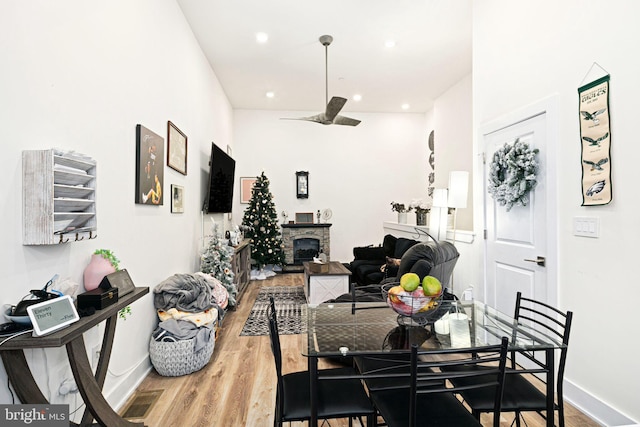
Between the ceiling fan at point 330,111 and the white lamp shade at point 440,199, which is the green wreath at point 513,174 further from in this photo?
the ceiling fan at point 330,111

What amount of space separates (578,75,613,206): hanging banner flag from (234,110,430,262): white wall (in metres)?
5.58

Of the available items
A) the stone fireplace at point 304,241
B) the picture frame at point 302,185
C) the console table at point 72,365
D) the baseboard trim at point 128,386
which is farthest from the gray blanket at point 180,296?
the picture frame at point 302,185

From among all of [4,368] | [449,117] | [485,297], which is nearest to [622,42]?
[485,297]

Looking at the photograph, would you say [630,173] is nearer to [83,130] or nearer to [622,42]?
[622,42]

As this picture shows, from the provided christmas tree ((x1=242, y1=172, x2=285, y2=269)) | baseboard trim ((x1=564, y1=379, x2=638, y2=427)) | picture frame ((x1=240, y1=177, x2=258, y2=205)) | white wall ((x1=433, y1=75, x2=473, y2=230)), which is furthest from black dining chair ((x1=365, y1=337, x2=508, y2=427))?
picture frame ((x1=240, y1=177, x2=258, y2=205))

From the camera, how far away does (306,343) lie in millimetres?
1604

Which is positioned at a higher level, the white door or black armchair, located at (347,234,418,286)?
the white door

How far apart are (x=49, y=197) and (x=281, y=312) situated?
344cm

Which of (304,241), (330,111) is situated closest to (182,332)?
(330,111)

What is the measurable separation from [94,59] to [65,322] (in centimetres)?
155

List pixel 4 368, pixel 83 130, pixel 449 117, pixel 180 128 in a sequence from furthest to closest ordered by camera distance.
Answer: pixel 449 117, pixel 180 128, pixel 83 130, pixel 4 368

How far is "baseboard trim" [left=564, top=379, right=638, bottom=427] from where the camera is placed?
2.04 metres

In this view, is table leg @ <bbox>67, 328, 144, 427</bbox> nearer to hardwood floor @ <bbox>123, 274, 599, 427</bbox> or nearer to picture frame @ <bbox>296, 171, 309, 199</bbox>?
hardwood floor @ <bbox>123, 274, 599, 427</bbox>

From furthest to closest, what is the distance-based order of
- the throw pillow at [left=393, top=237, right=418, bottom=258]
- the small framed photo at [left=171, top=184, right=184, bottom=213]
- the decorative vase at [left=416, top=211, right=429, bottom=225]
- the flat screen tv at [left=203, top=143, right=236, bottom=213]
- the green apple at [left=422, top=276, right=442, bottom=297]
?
1. the decorative vase at [left=416, top=211, right=429, bottom=225]
2. the throw pillow at [left=393, top=237, right=418, bottom=258]
3. the flat screen tv at [left=203, top=143, right=236, bottom=213]
4. the small framed photo at [left=171, top=184, right=184, bottom=213]
5. the green apple at [left=422, top=276, right=442, bottom=297]
